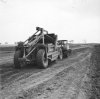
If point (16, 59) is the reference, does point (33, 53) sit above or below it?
above

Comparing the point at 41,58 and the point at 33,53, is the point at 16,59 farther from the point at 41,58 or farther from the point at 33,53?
the point at 41,58

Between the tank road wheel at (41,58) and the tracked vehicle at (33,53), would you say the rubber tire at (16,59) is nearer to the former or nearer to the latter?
the tracked vehicle at (33,53)

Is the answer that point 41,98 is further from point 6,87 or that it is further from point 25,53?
point 25,53

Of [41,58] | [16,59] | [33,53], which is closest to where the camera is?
[41,58]

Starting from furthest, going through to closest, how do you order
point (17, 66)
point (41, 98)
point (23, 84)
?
point (17, 66)
point (23, 84)
point (41, 98)

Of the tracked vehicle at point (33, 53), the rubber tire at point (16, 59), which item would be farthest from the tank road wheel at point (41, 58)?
the rubber tire at point (16, 59)

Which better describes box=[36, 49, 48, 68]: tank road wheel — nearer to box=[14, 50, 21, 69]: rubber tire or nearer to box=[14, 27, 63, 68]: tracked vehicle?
box=[14, 27, 63, 68]: tracked vehicle

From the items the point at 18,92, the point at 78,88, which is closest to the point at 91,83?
the point at 78,88

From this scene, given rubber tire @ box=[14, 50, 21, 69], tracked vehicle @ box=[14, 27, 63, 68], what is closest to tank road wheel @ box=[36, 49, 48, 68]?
tracked vehicle @ box=[14, 27, 63, 68]

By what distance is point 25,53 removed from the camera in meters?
8.98

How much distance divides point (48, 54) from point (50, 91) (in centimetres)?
476

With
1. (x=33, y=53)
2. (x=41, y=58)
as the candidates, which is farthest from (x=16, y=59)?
(x=41, y=58)

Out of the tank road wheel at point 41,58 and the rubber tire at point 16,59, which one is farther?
the rubber tire at point 16,59

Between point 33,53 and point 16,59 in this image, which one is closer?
point 16,59
